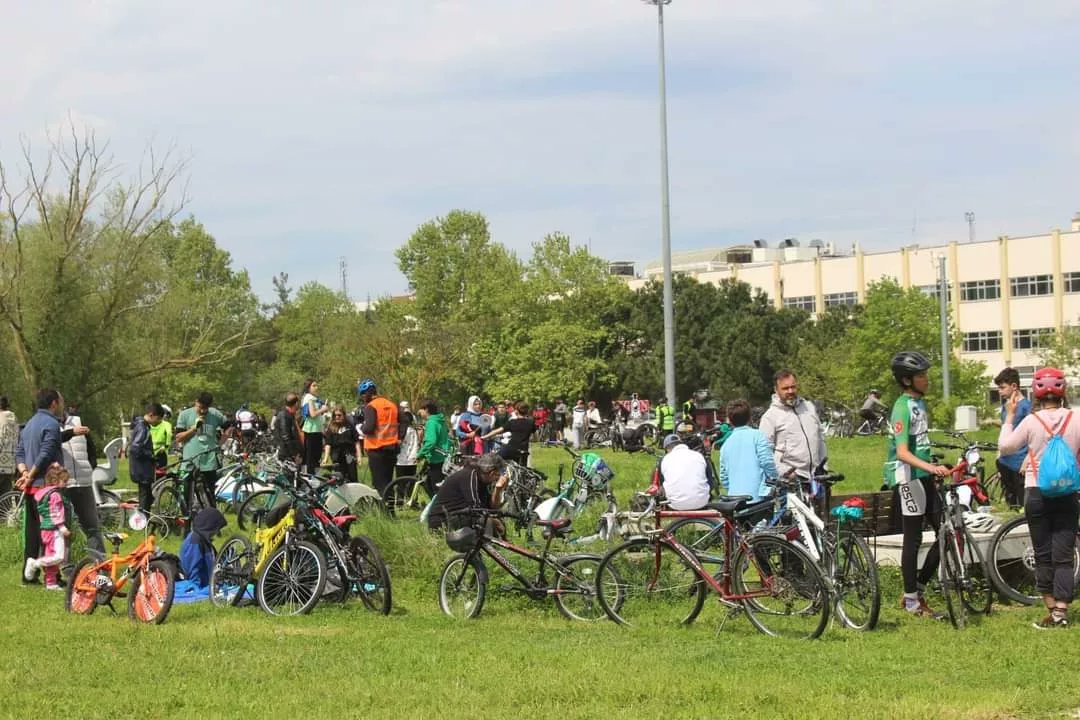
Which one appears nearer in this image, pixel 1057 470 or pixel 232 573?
pixel 1057 470

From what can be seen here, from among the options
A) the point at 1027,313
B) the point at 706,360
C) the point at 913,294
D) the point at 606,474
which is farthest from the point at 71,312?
the point at 1027,313

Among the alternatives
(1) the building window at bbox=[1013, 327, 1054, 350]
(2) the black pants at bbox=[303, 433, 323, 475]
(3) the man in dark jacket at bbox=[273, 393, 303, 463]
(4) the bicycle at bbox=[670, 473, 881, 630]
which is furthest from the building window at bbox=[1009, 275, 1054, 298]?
(4) the bicycle at bbox=[670, 473, 881, 630]

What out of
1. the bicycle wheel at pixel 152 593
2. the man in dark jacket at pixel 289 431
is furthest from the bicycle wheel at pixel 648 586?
the man in dark jacket at pixel 289 431

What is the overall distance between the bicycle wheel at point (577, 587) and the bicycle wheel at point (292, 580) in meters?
1.89

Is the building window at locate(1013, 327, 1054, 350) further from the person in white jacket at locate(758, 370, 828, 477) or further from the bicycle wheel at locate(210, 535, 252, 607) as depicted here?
the bicycle wheel at locate(210, 535, 252, 607)

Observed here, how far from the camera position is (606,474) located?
708 inches

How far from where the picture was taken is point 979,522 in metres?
11.7

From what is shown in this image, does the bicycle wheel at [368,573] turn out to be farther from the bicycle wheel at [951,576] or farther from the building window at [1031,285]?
the building window at [1031,285]

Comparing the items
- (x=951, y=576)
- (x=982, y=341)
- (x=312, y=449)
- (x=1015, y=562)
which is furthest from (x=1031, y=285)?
(x=951, y=576)

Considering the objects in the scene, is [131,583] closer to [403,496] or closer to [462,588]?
[462,588]

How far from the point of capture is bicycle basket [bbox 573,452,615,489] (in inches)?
698

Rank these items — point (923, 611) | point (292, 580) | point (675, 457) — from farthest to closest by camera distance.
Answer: point (675, 457) → point (292, 580) → point (923, 611)

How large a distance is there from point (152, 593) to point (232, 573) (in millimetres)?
980

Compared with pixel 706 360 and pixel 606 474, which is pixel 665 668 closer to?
pixel 606 474
